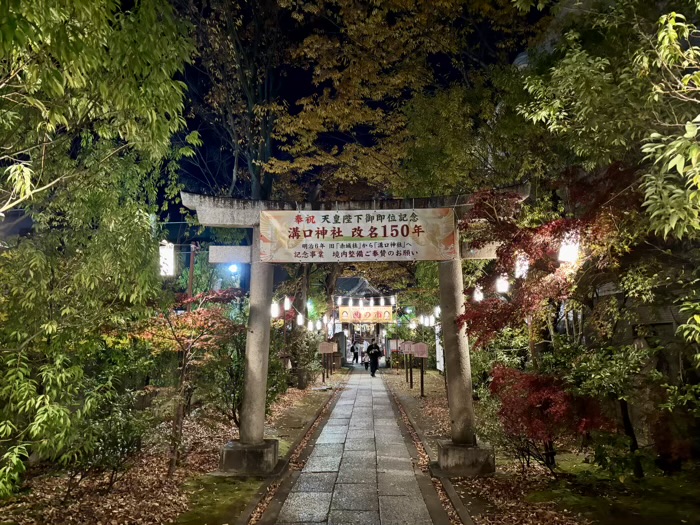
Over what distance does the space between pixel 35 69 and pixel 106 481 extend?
6.92 meters

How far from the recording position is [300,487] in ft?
27.3

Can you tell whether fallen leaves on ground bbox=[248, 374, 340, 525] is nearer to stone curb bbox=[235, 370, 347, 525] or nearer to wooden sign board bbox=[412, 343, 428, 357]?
stone curb bbox=[235, 370, 347, 525]

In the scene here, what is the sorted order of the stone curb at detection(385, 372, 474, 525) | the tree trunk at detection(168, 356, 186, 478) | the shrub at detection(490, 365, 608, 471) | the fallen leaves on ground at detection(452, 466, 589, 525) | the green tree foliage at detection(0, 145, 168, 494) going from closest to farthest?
the green tree foliage at detection(0, 145, 168, 494) → the fallen leaves on ground at detection(452, 466, 589, 525) → the shrub at detection(490, 365, 608, 471) → the stone curb at detection(385, 372, 474, 525) → the tree trunk at detection(168, 356, 186, 478)

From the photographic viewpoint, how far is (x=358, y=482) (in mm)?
8523

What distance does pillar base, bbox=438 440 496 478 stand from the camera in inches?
349

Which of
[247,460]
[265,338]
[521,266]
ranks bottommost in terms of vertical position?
[247,460]

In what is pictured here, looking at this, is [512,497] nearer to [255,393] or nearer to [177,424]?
[255,393]

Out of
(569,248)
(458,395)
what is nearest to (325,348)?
(458,395)

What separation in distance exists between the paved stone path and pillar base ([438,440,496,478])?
2.54ft

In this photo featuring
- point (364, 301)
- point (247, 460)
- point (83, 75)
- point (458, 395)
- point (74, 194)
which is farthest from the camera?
point (364, 301)

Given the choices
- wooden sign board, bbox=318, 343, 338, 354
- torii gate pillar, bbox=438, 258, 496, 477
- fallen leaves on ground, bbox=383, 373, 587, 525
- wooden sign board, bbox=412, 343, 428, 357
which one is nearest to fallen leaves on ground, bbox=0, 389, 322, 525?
fallen leaves on ground, bbox=383, 373, 587, 525

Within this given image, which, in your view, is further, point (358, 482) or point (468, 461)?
point (468, 461)

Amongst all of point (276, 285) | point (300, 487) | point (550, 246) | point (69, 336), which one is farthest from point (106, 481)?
point (276, 285)

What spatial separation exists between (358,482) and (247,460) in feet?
7.46
